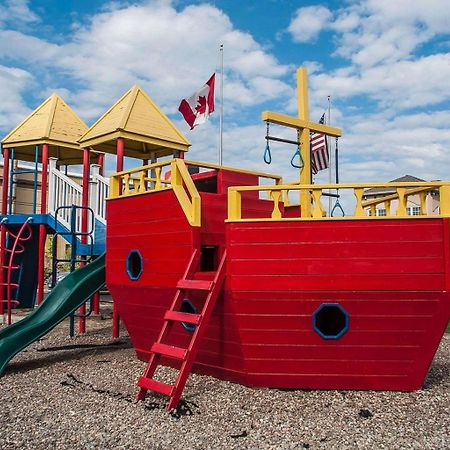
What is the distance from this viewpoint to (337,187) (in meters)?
6.37

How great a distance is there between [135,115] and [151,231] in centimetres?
469

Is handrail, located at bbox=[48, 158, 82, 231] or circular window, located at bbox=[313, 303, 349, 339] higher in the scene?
handrail, located at bbox=[48, 158, 82, 231]

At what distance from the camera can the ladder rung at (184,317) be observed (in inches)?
239

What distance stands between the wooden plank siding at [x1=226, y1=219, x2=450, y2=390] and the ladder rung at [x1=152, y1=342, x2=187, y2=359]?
2.74 ft

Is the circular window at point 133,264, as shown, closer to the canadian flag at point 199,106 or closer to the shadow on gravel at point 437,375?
the canadian flag at point 199,106

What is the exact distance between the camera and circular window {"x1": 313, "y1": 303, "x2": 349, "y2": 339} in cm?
616

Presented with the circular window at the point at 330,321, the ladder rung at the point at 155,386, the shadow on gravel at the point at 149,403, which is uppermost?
the circular window at the point at 330,321

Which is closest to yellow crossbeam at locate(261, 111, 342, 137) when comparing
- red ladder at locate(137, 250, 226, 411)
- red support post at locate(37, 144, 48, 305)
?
red ladder at locate(137, 250, 226, 411)

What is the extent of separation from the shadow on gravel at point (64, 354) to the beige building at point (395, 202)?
518cm

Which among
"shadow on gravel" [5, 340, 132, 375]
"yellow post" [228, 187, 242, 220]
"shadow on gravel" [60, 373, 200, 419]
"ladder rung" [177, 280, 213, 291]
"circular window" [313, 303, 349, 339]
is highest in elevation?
"yellow post" [228, 187, 242, 220]

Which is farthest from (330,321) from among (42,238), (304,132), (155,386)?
(42,238)

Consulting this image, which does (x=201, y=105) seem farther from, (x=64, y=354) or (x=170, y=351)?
(x=170, y=351)

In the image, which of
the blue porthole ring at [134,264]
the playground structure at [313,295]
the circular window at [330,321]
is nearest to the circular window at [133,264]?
the blue porthole ring at [134,264]

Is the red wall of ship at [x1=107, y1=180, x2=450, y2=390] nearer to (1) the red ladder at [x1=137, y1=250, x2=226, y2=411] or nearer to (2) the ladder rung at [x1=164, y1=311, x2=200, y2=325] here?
(1) the red ladder at [x1=137, y1=250, x2=226, y2=411]
